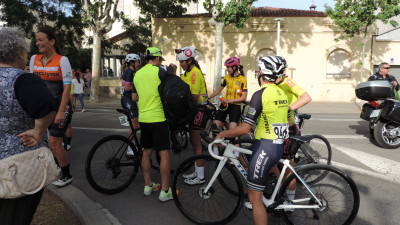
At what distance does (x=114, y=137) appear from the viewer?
391 cm

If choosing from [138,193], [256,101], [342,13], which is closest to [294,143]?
[256,101]

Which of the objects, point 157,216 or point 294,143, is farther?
point 157,216

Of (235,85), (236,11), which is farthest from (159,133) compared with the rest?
(236,11)

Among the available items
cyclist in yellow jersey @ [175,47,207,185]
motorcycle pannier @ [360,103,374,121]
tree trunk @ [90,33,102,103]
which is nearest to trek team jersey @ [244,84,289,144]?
cyclist in yellow jersey @ [175,47,207,185]

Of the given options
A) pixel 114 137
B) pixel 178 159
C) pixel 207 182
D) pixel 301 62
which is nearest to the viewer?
pixel 207 182

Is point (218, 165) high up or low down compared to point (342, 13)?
down

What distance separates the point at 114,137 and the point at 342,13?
15498mm

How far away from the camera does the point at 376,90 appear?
20.2 feet

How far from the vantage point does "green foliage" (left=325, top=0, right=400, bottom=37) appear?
14367 mm

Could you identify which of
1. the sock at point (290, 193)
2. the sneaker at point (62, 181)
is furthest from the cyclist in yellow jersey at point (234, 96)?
the sneaker at point (62, 181)

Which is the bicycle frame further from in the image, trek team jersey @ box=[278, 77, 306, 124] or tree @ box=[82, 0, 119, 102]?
tree @ box=[82, 0, 119, 102]

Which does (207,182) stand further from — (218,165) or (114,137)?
(114,137)

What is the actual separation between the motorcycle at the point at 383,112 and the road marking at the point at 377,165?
81cm

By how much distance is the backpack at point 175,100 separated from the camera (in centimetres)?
339
